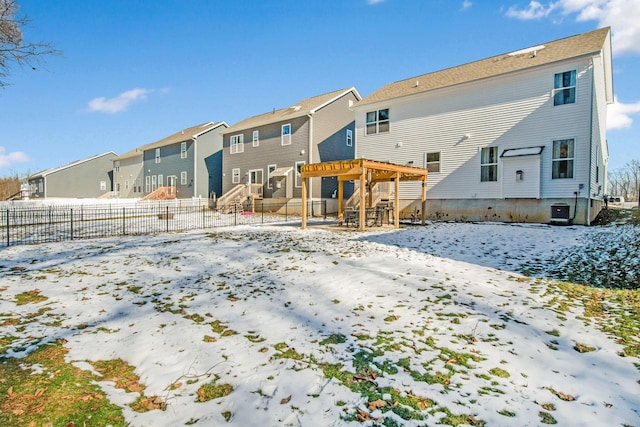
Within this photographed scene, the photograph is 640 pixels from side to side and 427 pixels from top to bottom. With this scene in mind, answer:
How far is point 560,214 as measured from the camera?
13.7 m

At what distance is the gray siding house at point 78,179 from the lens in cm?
3772

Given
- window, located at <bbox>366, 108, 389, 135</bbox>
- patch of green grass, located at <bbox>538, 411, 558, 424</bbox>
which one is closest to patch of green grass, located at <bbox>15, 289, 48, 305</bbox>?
patch of green grass, located at <bbox>538, 411, 558, 424</bbox>

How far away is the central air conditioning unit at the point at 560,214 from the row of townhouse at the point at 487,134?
3 cm

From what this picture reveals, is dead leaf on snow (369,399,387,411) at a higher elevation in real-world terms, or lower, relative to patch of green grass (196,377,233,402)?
higher

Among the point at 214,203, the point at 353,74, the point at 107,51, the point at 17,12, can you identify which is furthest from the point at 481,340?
the point at 214,203

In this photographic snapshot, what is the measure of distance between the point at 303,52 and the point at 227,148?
11959 millimetres

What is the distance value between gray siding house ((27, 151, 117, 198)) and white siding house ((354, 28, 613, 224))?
37275 mm

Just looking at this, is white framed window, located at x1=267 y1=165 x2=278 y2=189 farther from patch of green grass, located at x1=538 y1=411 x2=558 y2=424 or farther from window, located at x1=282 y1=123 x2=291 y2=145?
patch of green grass, located at x1=538 y1=411 x2=558 y2=424

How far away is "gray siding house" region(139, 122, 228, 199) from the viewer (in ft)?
95.8

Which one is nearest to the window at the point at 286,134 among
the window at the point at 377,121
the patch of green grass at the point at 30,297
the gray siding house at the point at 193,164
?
the window at the point at 377,121

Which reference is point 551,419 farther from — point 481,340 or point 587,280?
point 587,280

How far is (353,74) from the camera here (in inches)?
998

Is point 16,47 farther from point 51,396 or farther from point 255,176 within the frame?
point 255,176

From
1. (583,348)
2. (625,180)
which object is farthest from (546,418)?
(625,180)
